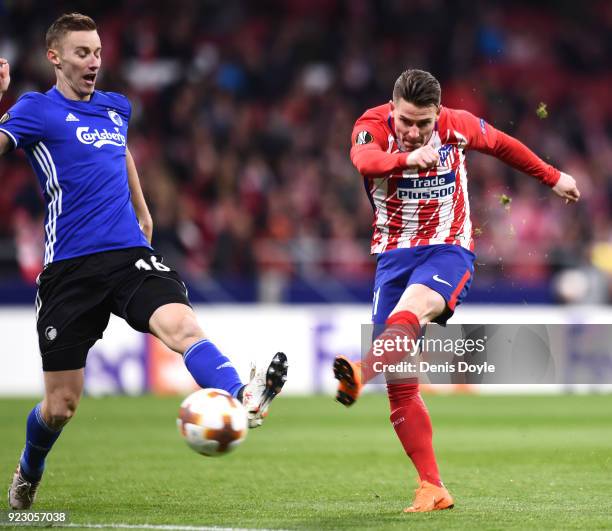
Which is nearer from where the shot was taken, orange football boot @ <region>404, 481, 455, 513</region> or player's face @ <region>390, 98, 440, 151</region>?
player's face @ <region>390, 98, 440, 151</region>

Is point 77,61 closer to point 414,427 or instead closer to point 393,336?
point 393,336

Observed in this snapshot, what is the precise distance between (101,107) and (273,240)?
1076 cm

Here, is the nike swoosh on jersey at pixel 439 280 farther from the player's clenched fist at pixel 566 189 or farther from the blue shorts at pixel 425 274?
the player's clenched fist at pixel 566 189

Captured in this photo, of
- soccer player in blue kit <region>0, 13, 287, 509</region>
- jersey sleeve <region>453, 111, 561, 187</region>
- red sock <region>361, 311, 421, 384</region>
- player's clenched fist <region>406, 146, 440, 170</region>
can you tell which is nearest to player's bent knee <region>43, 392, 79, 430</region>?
soccer player in blue kit <region>0, 13, 287, 509</region>

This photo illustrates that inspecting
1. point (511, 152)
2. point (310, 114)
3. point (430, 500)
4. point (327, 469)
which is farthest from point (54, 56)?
point (310, 114)

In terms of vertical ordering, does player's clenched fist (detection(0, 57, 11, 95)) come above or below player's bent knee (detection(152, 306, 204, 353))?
above

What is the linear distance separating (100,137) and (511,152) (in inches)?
90.6

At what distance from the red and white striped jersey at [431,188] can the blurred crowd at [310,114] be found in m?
8.23

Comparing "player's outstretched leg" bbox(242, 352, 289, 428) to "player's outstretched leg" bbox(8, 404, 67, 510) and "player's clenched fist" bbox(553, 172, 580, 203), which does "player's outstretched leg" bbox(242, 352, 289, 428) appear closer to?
"player's outstretched leg" bbox(8, 404, 67, 510)

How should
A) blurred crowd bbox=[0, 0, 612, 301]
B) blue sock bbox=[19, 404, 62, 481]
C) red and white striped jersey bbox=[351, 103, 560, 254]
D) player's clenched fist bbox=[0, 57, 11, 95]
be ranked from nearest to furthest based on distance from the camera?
player's clenched fist bbox=[0, 57, 11, 95] → blue sock bbox=[19, 404, 62, 481] → red and white striped jersey bbox=[351, 103, 560, 254] → blurred crowd bbox=[0, 0, 612, 301]

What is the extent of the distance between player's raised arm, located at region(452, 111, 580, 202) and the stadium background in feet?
2.01

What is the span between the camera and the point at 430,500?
6.61m

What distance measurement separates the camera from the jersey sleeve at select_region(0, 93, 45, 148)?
623 cm

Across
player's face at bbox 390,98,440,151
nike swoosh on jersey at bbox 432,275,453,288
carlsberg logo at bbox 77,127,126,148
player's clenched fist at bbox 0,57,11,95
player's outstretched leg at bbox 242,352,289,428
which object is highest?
player's clenched fist at bbox 0,57,11,95
